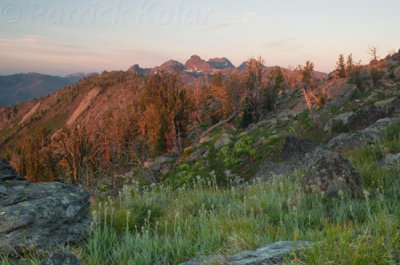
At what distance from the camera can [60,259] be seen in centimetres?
199

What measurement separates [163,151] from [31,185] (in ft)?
85.3

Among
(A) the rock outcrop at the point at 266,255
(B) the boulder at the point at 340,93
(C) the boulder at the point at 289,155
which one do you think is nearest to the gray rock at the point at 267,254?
(A) the rock outcrop at the point at 266,255

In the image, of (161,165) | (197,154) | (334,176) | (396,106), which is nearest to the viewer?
(334,176)

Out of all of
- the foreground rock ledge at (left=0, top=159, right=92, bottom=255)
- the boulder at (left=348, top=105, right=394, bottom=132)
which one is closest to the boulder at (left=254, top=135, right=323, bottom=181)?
the boulder at (left=348, top=105, right=394, bottom=132)

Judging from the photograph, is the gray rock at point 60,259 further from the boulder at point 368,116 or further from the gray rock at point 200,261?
the boulder at point 368,116

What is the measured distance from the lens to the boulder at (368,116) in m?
13.5

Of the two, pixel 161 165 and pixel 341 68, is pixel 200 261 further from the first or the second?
pixel 341 68

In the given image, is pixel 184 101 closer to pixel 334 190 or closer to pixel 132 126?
pixel 132 126

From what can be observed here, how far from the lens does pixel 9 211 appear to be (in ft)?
10.6

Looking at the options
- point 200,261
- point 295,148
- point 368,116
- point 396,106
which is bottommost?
point 295,148

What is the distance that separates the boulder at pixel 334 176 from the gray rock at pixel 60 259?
3501 millimetres

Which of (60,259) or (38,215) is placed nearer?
(60,259)

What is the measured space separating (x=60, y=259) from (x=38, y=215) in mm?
1642

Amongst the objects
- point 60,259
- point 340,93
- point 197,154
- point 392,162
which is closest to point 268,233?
point 60,259
